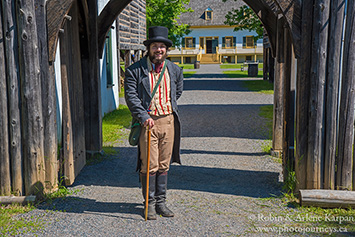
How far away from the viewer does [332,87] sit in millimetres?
5281

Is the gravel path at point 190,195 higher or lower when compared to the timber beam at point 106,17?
lower

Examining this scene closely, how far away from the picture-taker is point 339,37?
5227mm

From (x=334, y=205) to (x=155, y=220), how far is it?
79.7 inches

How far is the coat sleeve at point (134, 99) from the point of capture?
486 cm

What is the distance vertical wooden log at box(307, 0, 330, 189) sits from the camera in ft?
17.1

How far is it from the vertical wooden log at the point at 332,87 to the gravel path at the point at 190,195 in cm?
72

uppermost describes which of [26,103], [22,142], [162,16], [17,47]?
[162,16]

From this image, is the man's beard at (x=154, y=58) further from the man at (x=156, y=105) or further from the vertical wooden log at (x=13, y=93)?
the vertical wooden log at (x=13, y=93)

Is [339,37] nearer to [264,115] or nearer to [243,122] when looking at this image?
[243,122]

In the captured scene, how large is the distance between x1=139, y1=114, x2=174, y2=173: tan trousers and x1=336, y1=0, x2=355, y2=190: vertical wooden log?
1.96m

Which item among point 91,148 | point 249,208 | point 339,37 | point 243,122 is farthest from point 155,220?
point 243,122

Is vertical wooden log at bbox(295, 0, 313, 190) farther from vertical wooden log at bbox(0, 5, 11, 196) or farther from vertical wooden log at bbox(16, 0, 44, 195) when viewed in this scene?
vertical wooden log at bbox(0, 5, 11, 196)

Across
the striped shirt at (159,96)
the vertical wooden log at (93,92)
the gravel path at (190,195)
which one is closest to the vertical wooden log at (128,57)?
the gravel path at (190,195)

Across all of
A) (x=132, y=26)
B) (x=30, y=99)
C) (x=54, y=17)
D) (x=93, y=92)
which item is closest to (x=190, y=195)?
(x=30, y=99)
